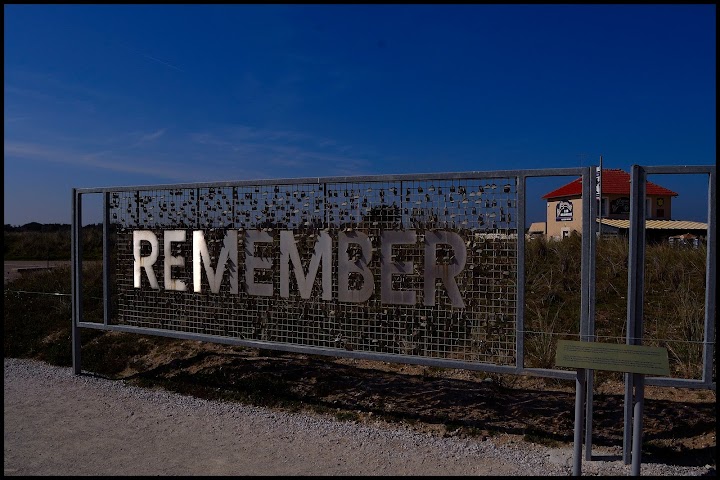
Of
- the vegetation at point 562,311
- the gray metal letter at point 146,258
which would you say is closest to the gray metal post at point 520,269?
the vegetation at point 562,311

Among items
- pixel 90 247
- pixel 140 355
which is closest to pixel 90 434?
pixel 140 355

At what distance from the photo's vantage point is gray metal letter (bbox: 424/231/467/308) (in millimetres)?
5461

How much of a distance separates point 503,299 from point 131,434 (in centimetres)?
397

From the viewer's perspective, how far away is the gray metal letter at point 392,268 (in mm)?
5645

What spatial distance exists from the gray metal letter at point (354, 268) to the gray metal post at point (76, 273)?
4.19 m

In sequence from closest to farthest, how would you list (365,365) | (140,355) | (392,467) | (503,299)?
1. (392,467)
2. (503,299)
3. (365,365)
4. (140,355)

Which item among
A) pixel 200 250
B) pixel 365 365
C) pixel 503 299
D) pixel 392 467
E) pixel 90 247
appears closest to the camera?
pixel 392 467

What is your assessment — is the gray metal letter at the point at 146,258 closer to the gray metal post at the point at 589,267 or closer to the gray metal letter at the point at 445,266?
the gray metal letter at the point at 445,266

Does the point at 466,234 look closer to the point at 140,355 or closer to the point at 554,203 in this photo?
the point at 140,355

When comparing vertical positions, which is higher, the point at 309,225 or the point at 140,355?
the point at 309,225

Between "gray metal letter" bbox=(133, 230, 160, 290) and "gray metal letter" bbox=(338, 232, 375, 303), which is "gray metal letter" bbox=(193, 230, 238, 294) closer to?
"gray metal letter" bbox=(133, 230, 160, 290)

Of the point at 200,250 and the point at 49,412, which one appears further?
the point at 200,250

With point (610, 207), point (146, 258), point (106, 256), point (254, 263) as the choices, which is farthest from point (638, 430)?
point (610, 207)

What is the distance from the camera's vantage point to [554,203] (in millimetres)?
27125
